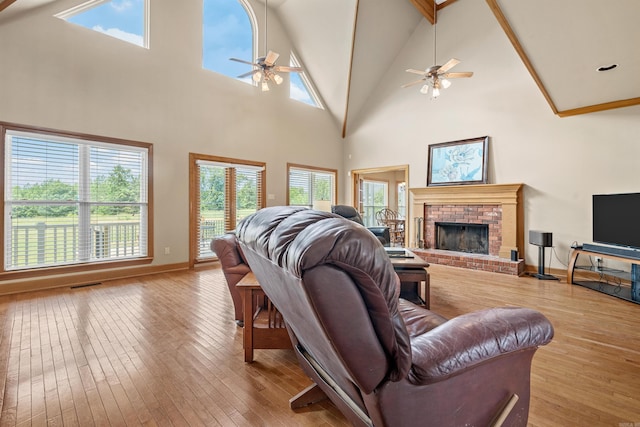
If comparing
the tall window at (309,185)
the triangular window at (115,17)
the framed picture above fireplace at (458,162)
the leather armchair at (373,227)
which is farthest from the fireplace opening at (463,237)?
the triangular window at (115,17)

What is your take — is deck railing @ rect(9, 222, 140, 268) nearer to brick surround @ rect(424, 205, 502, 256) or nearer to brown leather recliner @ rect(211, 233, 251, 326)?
brown leather recliner @ rect(211, 233, 251, 326)

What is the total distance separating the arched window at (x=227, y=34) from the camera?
5.40 metres

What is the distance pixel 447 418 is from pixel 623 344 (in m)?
2.37

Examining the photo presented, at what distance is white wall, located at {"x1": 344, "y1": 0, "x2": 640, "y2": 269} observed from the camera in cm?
422

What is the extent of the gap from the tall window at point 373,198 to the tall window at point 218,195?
12.5 ft

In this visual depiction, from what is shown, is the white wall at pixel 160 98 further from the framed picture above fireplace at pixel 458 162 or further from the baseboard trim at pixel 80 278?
the framed picture above fireplace at pixel 458 162

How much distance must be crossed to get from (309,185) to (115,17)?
469 centimetres

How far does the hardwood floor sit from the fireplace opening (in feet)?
6.74

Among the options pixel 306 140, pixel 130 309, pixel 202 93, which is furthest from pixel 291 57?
pixel 130 309

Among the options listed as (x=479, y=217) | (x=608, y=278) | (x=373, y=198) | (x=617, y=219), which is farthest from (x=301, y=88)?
(x=608, y=278)

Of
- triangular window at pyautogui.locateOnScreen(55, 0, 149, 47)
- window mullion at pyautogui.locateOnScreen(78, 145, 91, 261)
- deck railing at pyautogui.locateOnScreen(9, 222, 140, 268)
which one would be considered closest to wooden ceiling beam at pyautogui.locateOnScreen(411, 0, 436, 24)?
triangular window at pyautogui.locateOnScreen(55, 0, 149, 47)

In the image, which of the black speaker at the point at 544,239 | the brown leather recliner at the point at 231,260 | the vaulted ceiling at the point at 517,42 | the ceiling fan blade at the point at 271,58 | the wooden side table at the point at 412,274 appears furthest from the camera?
the black speaker at the point at 544,239

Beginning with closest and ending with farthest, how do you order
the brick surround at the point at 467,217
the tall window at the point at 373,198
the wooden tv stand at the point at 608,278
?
the wooden tv stand at the point at 608,278 < the brick surround at the point at 467,217 < the tall window at the point at 373,198

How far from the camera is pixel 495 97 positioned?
5176mm
